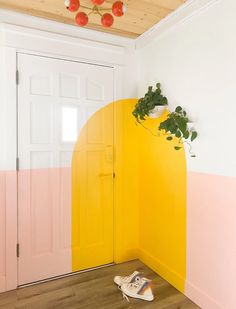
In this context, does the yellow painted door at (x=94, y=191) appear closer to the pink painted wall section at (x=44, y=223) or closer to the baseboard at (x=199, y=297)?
the pink painted wall section at (x=44, y=223)

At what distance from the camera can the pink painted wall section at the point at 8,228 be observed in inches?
82.0

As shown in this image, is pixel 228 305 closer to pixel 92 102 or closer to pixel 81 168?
pixel 81 168

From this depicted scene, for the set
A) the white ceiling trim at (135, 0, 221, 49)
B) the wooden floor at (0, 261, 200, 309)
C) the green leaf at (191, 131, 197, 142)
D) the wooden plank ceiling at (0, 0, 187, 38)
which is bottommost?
the wooden floor at (0, 261, 200, 309)

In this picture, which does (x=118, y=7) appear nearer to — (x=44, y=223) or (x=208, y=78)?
(x=208, y=78)

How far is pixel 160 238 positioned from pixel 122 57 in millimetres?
1874

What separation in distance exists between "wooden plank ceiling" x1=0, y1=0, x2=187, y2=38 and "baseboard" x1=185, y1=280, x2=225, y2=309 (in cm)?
229

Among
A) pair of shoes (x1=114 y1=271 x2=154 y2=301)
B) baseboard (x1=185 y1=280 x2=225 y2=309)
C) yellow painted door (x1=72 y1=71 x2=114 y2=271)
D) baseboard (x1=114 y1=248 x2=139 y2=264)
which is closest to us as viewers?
baseboard (x1=185 y1=280 x2=225 y2=309)

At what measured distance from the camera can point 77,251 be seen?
2.41 m

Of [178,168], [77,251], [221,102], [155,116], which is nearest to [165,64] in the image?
[155,116]

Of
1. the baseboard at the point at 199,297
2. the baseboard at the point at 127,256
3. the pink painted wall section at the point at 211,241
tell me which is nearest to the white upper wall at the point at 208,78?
the pink painted wall section at the point at 211,241

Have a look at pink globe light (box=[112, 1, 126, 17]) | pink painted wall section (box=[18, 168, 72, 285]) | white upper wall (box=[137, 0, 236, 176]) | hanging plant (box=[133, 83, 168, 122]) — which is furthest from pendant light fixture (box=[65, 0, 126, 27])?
pink painted wall section (box=[18, 168, 72, 285])

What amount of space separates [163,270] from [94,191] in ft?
3.27

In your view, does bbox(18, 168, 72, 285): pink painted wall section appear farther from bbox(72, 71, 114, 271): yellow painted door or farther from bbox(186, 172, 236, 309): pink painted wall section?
bbox(186, 172, 236, 309): pink painted wall section

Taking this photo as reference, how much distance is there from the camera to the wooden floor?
1921mm
